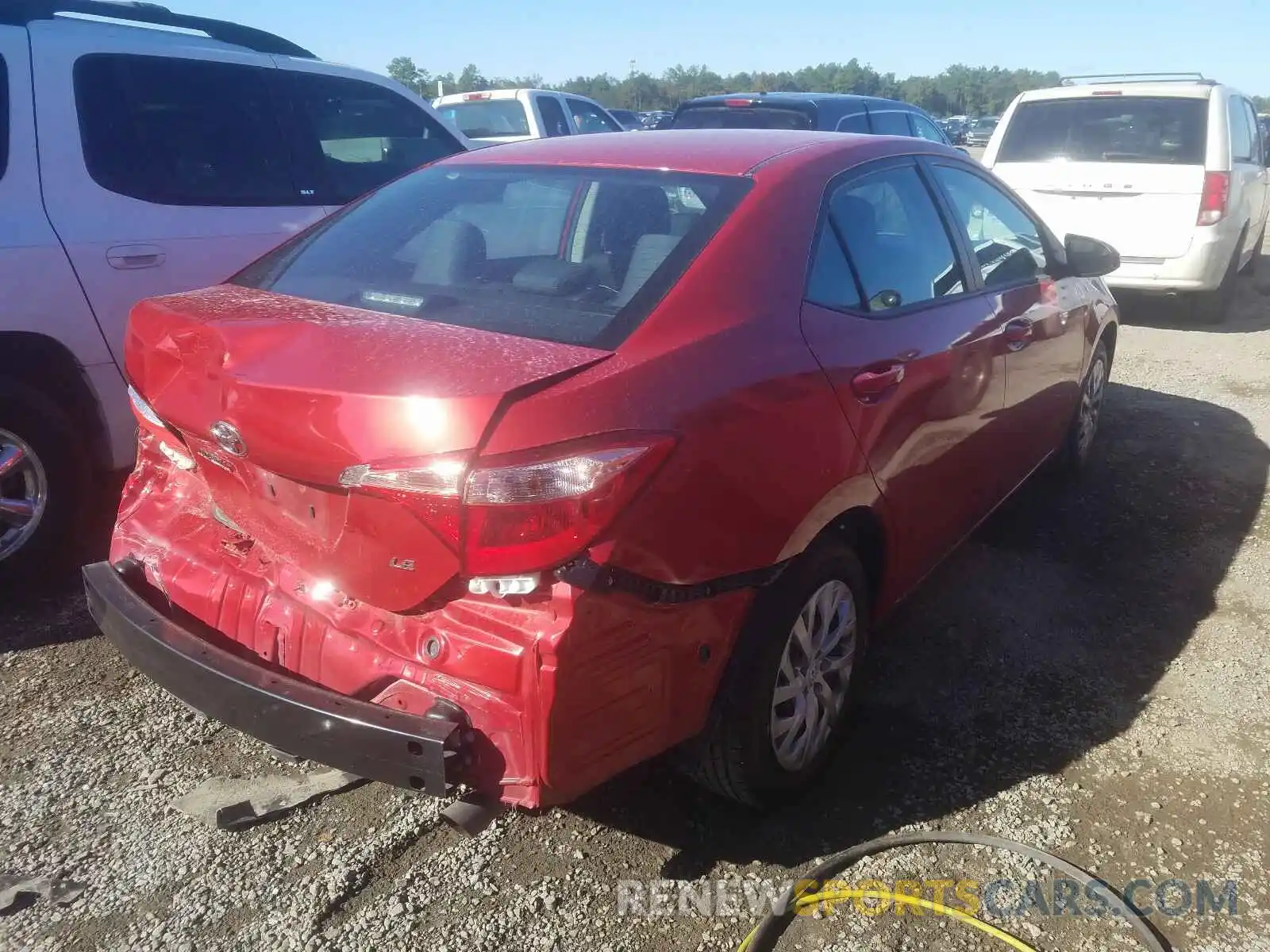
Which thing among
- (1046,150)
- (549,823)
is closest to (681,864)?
(549,823)

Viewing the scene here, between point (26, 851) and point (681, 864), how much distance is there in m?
1.56

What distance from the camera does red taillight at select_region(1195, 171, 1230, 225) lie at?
8023 millimetres

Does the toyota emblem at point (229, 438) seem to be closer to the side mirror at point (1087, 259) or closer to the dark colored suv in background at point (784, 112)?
the side mirror at point (1087, 259)

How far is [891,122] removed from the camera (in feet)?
34.8

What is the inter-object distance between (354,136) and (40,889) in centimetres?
350

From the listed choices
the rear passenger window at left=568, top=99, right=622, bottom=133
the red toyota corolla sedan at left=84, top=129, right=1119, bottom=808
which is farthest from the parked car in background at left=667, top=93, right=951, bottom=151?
the red toyota corolla sedan at left=84, top=129, right=1119, bottom=808

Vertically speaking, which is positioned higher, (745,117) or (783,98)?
(783,98)

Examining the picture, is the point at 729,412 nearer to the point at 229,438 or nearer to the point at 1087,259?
the point at 229,438

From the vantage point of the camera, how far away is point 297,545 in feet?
7.24

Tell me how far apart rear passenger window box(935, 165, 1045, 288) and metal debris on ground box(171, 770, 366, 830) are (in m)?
2.59

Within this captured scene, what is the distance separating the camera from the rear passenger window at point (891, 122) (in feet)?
33.6

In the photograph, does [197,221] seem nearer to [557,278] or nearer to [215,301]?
[215,301]

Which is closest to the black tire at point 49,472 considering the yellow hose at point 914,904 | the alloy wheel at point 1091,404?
the yellow hose at point 914,904

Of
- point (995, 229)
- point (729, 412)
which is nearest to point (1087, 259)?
point (995, 229)
